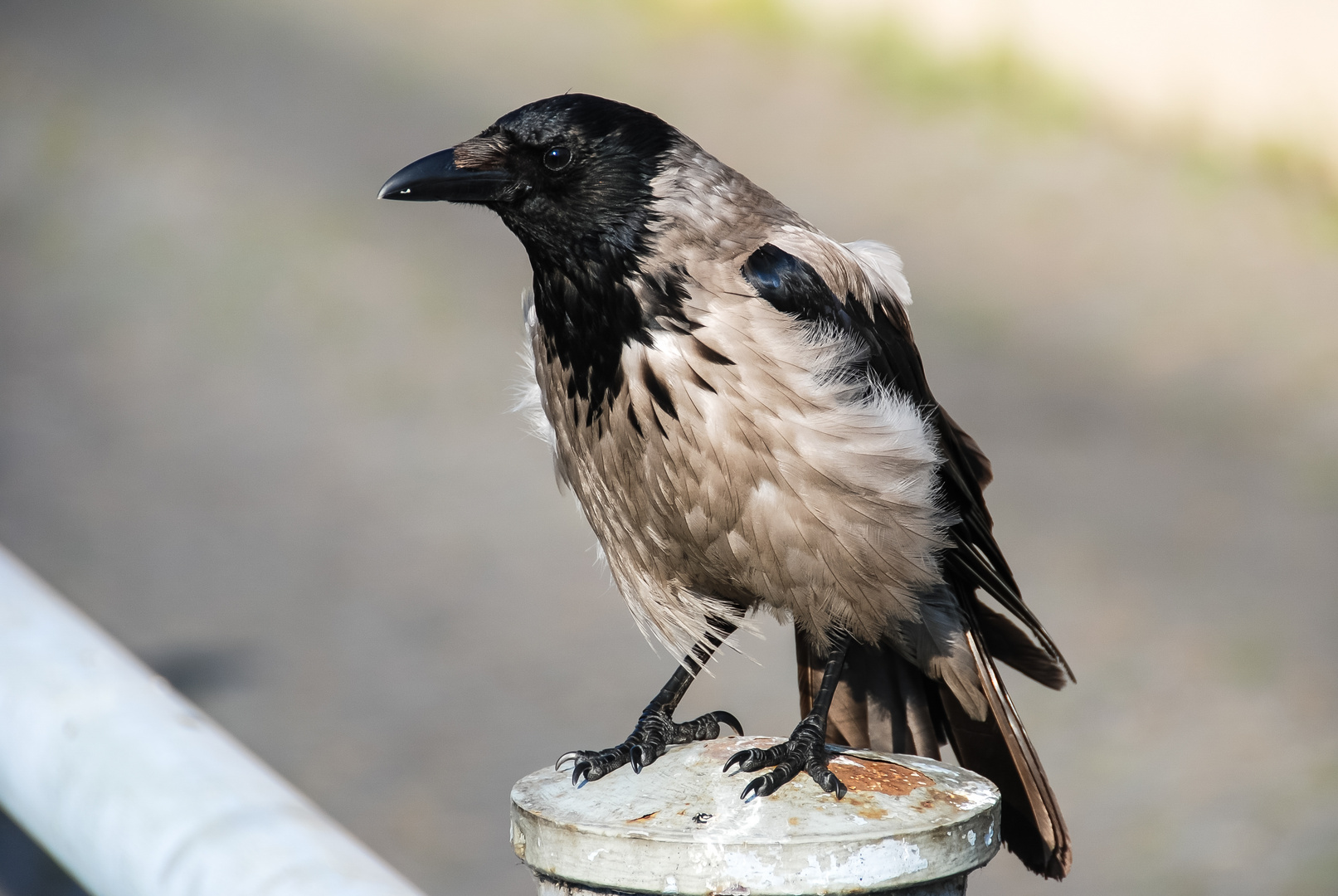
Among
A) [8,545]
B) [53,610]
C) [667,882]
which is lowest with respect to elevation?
[8,545]

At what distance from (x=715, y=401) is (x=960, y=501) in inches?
30.0

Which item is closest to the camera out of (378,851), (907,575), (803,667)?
(907,575)

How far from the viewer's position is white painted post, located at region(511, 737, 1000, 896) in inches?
64.3

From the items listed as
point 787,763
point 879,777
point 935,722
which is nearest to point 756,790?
point 879,777

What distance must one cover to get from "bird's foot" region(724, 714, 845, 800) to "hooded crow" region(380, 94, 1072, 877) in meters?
0.30

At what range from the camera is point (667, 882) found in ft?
5.42

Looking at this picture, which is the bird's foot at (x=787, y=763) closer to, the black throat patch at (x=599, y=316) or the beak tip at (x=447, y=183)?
the black throat patch at (x=599, y=316)

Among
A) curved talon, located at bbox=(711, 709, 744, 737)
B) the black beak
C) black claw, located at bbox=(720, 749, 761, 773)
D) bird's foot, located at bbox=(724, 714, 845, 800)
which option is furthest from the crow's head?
black claw, located at bbox=(720, 749, 761, 773)

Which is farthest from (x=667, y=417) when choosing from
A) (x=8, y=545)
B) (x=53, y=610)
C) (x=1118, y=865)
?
(x=8, y=545)

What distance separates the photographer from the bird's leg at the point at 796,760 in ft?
5.89

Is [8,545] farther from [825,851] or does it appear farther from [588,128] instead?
[825,851]

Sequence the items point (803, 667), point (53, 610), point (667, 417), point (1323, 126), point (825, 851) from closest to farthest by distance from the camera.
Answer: point (825, 851), point (53, 610), point (667, 417), point (803, 667), point (1323, 126)

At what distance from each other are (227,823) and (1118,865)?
4077mm

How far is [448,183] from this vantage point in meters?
2.69
